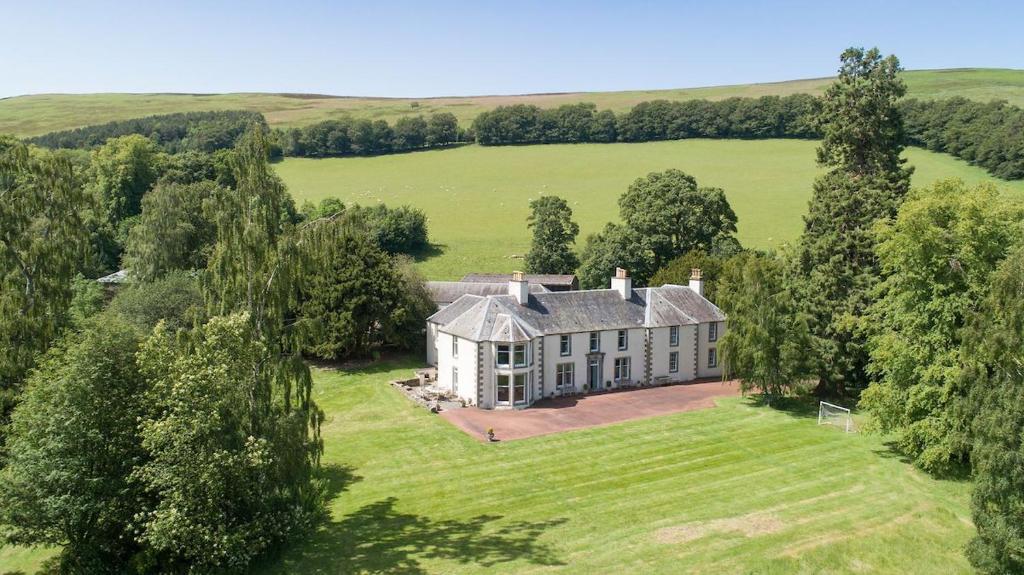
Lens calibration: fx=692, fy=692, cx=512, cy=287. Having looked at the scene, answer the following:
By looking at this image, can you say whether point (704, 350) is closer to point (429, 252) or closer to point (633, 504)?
point (633, 504)

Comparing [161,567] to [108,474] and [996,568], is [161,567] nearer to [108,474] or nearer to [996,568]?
[108,474]

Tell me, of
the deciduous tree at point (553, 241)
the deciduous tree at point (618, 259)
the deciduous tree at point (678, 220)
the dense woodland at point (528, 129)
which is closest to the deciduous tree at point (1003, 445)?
the deciduous tree at point (678, 220)

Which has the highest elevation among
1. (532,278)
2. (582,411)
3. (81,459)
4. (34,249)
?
(34,249)

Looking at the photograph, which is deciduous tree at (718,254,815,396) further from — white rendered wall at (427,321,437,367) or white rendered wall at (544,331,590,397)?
white rendered wall at (427,321,437,367)

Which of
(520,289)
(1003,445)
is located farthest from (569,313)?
(1003,445)

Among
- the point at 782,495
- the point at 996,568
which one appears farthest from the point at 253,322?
the point at 996,568

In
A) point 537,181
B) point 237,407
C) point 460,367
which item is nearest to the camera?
point 237,407

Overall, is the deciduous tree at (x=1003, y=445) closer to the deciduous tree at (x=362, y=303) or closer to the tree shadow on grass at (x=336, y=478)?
the tree shadow on grass at (x=336, y=478)
